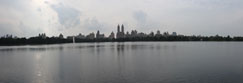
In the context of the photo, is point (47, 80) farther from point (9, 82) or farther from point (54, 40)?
point (54, 40)

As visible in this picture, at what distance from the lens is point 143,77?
55.6ft

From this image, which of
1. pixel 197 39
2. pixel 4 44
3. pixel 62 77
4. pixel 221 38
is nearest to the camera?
pixel 62 77

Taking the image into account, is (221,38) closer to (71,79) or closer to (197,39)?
(197,39)

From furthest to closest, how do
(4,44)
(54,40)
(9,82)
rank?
(54,40), (4,44), (9,82)

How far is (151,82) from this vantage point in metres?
15.2

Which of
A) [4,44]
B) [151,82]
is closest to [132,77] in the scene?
[151,82]

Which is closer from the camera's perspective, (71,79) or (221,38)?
(71,79)

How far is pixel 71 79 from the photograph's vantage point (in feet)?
55.7

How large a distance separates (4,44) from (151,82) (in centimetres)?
10981

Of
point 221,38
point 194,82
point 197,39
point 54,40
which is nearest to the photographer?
point 194,82

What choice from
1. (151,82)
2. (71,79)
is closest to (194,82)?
(151,82)

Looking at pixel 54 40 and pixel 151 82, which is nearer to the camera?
pixel 151 82

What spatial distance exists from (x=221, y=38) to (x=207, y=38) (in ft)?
32.9

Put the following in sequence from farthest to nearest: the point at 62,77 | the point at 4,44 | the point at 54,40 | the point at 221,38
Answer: the point at 221,38 < the point at 54,40 < the point at 4,44 < the point at 62,77
